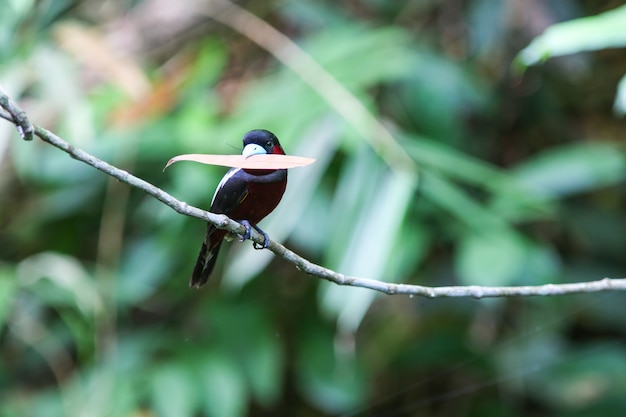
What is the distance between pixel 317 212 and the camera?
2.05 metres

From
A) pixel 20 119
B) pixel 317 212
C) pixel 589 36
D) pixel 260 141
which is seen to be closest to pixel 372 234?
pixel 317 212

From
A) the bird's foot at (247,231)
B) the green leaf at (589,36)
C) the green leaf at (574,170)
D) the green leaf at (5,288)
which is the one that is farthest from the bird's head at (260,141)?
the green leaf at (574,170)

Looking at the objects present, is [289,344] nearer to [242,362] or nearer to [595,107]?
[242,362]

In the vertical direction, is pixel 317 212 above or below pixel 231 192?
above

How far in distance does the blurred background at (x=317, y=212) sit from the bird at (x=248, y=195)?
0.66 metres

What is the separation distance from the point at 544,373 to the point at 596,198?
0.85 m

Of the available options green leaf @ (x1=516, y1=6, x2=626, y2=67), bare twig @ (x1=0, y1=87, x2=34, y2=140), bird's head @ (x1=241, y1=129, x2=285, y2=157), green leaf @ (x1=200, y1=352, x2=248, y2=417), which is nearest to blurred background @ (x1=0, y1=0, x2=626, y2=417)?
green leaf @ (x1=200, y1=352, x2=248, y2=417)

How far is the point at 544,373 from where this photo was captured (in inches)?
99.2

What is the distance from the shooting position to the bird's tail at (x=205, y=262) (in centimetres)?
105

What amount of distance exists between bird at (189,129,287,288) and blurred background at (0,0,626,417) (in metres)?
0.66

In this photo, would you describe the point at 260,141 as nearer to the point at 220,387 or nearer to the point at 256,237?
the point at 256,237

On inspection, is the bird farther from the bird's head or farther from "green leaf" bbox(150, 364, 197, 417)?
"green leaf" bbox(150, 364, 197, 417)

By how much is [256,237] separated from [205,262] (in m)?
0.13

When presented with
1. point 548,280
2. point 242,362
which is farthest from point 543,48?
point 242,362
